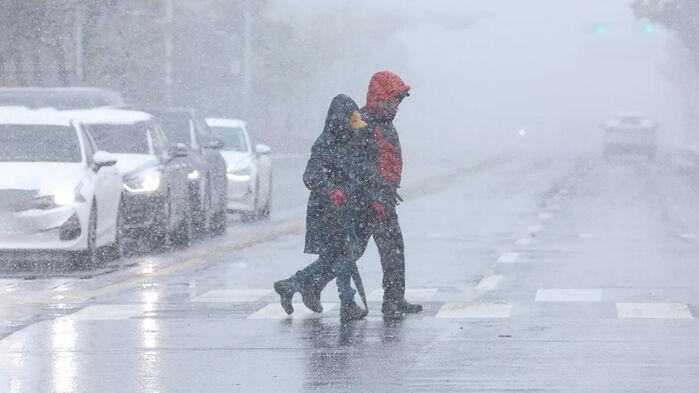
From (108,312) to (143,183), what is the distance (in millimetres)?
6784

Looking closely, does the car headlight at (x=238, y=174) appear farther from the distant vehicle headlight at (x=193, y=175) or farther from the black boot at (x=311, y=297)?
the black boot at (x=311, y=297)

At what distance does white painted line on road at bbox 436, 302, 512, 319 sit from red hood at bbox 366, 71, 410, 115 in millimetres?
1495

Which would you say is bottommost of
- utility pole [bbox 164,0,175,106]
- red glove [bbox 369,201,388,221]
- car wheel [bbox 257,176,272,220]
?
utility pole [bbox 164,0,175,106]

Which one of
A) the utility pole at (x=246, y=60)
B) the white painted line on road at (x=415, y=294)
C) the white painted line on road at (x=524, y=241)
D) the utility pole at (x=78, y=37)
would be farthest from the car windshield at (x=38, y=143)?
the utility pole at (x=246, y=60)

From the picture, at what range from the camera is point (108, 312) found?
13156 mm

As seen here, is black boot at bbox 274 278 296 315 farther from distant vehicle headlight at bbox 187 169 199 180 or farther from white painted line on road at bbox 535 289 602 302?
distant vehicle headlight at bbox 187 169 199 180

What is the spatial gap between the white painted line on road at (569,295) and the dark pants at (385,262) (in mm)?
1562

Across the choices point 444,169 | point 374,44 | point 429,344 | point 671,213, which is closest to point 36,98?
point 671,213

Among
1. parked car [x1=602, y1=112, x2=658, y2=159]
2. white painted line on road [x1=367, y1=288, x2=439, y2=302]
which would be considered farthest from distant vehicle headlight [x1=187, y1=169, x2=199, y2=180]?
parked car [x1=602, y1=112, x2=658, y2=159]

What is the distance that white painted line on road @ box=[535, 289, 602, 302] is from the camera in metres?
14.0

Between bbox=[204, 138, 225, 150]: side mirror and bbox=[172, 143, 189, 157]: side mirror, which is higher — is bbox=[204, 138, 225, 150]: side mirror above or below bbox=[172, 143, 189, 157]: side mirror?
below

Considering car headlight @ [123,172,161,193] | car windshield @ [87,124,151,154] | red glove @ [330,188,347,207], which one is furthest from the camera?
car windshield @ [87,124,151,154]

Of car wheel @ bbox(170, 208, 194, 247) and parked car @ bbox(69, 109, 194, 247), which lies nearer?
parked car @ bbox(69, 109, 194, 247)

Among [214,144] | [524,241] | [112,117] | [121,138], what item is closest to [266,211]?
[214,144]
